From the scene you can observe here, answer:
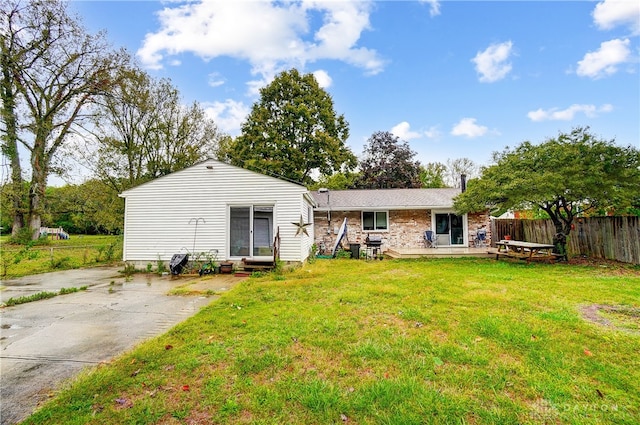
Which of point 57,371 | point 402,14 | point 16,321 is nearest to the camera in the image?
point 57,371

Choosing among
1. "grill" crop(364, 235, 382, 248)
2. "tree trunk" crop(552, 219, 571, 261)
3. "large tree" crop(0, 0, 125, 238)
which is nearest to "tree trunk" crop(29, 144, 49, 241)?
"large tree" crop(0, 0, 125, 238)

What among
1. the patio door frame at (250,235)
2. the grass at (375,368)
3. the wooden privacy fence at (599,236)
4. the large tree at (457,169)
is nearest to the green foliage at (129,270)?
the patio door frame at (250,235)

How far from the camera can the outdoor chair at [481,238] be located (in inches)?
564

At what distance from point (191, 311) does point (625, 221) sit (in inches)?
529

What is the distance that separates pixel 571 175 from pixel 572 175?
32mm

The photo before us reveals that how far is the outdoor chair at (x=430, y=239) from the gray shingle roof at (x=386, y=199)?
4.50 feet

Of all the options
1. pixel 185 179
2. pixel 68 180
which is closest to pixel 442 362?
pixel 185 179

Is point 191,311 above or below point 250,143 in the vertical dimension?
below

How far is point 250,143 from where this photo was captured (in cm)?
2152

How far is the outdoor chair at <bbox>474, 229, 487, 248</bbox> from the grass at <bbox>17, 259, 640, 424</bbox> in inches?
350

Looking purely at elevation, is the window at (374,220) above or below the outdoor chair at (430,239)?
above

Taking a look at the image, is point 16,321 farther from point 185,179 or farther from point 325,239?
point 325,239

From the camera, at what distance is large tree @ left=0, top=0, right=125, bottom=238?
49.8 feet

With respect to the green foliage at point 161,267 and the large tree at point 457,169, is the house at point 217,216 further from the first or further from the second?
the large tree at point 457,169
